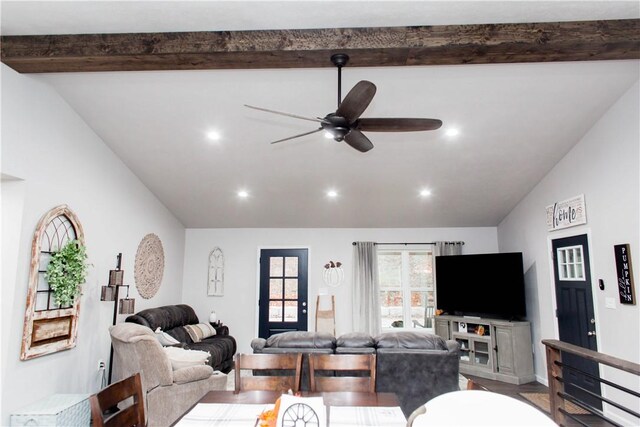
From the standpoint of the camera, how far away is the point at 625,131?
4.05 meters

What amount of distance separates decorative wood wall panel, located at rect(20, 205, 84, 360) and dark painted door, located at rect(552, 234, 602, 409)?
5.54m

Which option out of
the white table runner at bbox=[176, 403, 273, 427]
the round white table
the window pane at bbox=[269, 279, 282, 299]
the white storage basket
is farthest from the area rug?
the white storage basket

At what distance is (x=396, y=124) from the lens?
Result: 3123mm

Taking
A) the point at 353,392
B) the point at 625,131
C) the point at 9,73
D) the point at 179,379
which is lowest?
the point at 179,379

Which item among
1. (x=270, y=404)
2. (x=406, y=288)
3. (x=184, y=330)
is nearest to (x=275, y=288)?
(x=184, y=330)

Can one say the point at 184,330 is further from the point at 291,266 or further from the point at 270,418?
the point at 270,418

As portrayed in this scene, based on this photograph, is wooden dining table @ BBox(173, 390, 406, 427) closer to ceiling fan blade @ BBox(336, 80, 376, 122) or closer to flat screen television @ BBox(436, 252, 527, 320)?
ceiling fan blade @ BBox(336, 80, 376, 122)

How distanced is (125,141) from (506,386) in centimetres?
603

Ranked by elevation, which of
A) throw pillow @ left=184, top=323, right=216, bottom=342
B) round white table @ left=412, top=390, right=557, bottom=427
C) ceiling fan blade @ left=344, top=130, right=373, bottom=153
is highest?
ceiling fan blade @ left=344, top=130, right=373, bottom=153

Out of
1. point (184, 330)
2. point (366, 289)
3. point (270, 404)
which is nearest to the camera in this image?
point (270, 404)

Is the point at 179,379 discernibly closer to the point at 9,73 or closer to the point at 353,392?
the point at 353,392

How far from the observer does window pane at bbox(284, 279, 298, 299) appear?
24.7ft

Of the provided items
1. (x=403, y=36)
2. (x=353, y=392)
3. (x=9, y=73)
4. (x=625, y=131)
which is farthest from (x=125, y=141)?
(x=625, y=131)

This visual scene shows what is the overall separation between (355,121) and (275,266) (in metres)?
5.10
